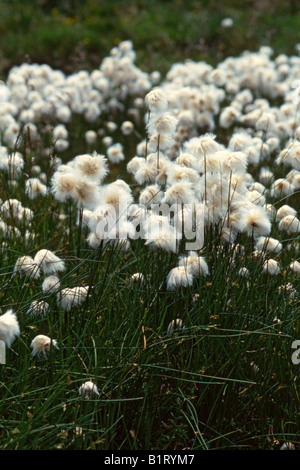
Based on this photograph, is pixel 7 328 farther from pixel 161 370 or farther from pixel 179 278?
pixel 179 278

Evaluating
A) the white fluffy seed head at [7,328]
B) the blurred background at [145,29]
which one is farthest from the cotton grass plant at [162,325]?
the blurred background at [145,29]

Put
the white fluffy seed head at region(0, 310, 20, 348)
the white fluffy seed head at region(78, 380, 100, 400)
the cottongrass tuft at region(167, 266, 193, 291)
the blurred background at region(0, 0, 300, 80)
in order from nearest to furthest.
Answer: the white fluffy seed head at region(0, 310, 20, 348) → the white fluffy seed head at region(78, 380, 100, 400) → the cottongrass tuft at region(167, 266, 193, 291) → the blurred background at region(0, 0, 300, 80)

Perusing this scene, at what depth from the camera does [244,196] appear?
3027 millimetres

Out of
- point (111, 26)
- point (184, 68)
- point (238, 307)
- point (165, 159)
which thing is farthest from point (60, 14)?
point (238, 307)

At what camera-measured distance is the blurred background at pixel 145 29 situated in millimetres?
10914

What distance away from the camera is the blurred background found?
10.9 meters

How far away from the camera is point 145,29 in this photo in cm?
1195

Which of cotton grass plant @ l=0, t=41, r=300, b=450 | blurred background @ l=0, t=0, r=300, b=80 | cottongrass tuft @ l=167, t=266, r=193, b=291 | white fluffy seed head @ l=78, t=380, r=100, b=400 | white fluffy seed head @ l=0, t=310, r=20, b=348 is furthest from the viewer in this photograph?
blurred background @ l=0, t=0, r=300, b=80

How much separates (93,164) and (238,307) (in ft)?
2.96

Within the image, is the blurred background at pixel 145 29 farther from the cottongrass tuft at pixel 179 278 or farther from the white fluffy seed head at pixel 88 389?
the white fluffy seed head at pixel 88 389

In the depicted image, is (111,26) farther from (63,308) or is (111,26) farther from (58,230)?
(63,308)

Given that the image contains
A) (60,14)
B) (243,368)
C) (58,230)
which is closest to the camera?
(243,368)

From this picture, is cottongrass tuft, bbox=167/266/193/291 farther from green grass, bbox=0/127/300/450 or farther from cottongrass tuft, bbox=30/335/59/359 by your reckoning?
cottongrass tuft, bbox=30/335/59/359

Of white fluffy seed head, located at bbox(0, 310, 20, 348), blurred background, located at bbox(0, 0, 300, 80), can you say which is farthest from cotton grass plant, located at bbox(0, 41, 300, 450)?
blurred background, located at bbox(0, 0, 300, 80)
